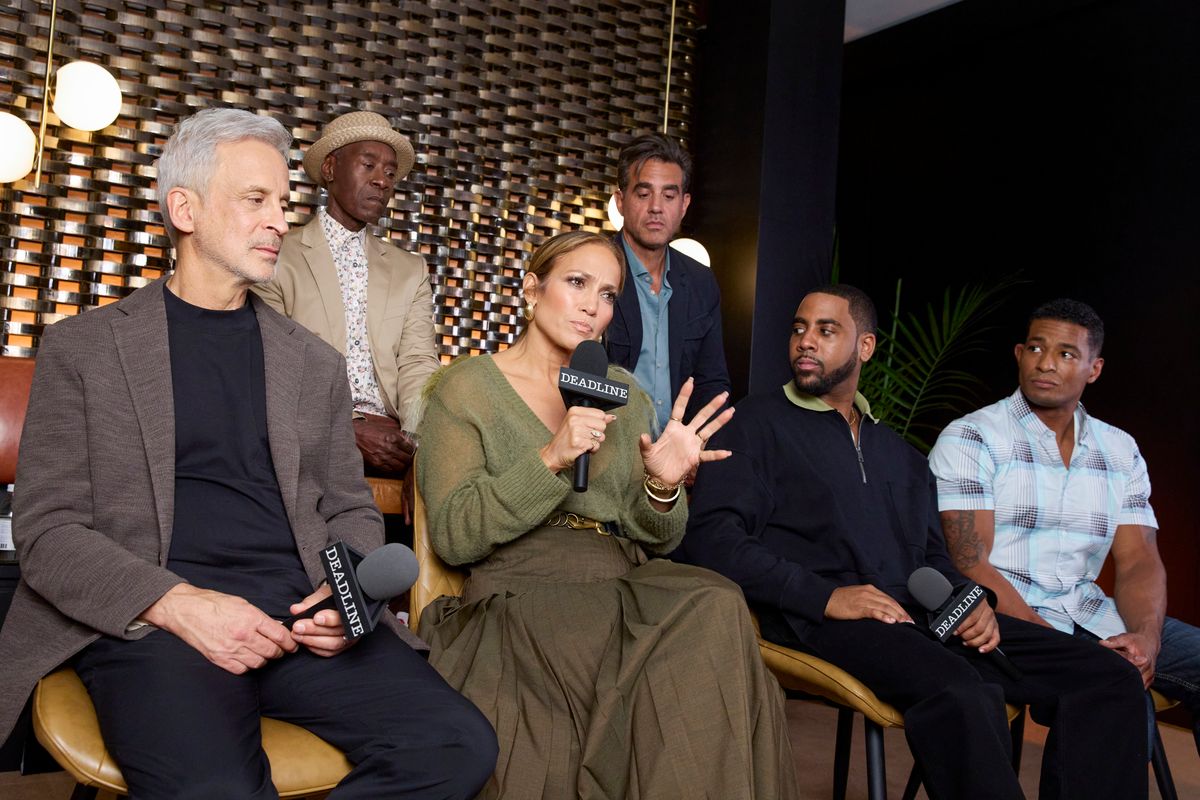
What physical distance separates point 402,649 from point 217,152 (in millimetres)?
984

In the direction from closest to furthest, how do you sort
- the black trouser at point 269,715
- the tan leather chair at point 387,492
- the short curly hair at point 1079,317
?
the black trouser at point 269,715
the tan leather chair at point 387,492
the short curly hair at point 1079,317

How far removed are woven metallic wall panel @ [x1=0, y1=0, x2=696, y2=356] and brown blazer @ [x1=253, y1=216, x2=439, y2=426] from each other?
3.43 feet

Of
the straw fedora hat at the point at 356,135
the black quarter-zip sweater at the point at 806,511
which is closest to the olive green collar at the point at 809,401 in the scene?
the black quarter-zip sweater at the point at 806,511

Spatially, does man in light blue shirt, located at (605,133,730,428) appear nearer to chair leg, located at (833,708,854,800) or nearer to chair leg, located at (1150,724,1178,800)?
chair leg, located at (833,708,854,800)

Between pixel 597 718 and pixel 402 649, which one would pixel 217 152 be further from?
pixel 597 718

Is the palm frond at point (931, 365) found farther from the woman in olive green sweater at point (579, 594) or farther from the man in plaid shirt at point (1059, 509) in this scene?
the woman in olive green sweater at point (579, 594)

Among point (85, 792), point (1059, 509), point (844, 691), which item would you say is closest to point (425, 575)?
point (85, 792)

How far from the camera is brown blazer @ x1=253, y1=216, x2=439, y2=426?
367 centimetres

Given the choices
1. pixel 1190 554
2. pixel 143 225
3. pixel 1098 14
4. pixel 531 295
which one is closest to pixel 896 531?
Result: pixel 531 295

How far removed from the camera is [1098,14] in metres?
5.67

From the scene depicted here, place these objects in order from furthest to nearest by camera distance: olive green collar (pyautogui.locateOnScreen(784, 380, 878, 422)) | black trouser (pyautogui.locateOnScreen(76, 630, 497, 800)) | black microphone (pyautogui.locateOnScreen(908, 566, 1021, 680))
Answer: olive green collar (pyautogui.locateOnScreen(784, 380, 878, 422)) < black microphone (pyautogui.locateOnScreen(908, 566, 1021, 680)) < black trouser (pyautogui.locateOnScreen(76, 630, 497, 800))

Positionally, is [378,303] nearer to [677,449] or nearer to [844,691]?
[677,449]

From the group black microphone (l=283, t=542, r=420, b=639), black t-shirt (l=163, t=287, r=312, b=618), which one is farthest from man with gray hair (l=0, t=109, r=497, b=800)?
black microphone (l=283, t=542, r=420, b=639)

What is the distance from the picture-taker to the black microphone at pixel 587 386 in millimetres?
2062
